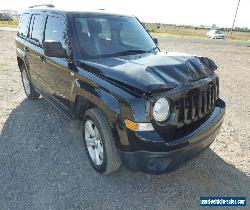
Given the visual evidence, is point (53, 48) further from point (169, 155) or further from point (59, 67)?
point (169, 155)

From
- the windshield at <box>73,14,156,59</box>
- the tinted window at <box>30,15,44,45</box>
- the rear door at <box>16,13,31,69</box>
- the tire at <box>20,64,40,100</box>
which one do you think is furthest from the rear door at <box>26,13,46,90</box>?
the windshield at <box>73,14,156,59</box>

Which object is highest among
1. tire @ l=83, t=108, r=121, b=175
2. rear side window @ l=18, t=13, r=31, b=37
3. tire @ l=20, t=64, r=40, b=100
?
rear side window @ l=18, t=13, r=31, b=37

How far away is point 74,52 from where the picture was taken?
391 cm

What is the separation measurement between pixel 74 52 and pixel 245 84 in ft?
22.3

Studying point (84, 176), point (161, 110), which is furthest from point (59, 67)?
point (161, 110)

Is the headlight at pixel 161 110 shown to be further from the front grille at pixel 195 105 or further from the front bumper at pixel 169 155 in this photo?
the front bumper at pixel 169 155

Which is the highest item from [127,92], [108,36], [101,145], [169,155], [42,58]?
[108,36]

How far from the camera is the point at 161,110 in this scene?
2969 millimetres

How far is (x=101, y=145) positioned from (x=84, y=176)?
54cm

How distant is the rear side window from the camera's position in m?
6.00

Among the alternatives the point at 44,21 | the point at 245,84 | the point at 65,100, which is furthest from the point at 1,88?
the point at 245,84

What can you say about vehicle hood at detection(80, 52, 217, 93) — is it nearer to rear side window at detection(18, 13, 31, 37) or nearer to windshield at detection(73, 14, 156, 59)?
windshield at detection(73, 14, 156, 59)

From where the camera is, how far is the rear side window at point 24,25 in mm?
6004

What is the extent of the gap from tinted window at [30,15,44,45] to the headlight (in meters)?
3.03
